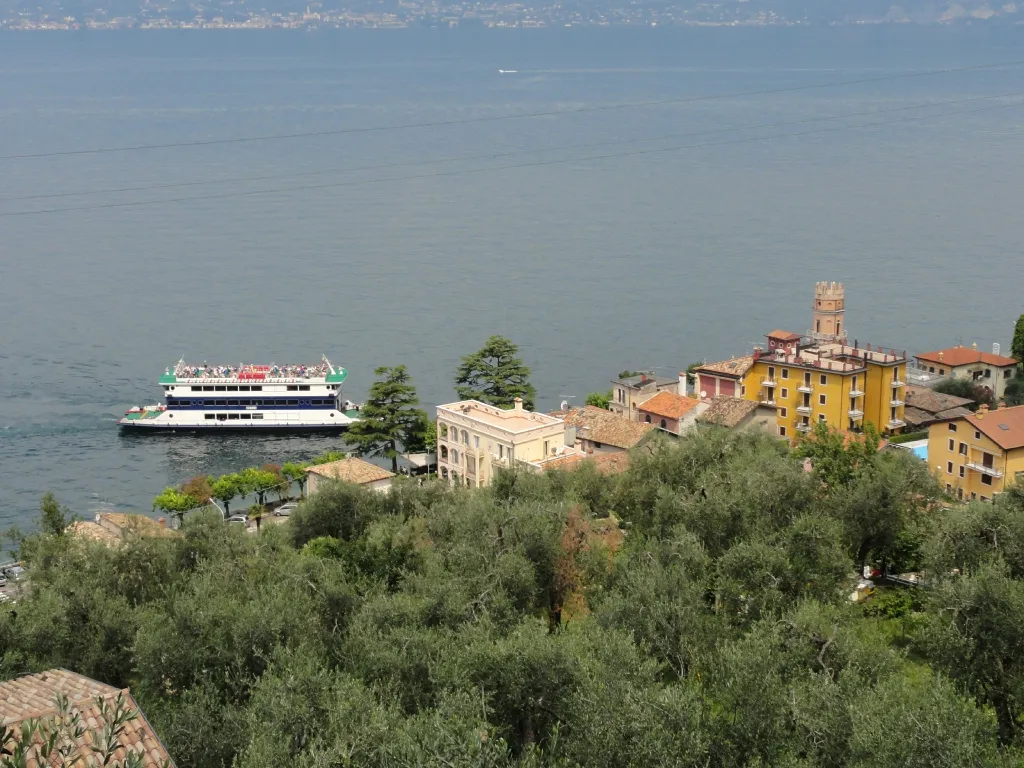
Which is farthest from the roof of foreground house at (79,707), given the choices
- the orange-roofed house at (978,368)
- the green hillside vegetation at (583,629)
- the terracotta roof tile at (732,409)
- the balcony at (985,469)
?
the orange-roofed house at (978,368)

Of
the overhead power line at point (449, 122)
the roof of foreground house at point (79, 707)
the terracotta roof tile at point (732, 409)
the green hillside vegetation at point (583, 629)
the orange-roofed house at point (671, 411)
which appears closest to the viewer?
the roof of foreground house at point (79, 707)

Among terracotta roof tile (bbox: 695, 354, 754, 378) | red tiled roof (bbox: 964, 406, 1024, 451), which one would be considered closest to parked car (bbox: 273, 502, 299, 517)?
terracotta roof tile (bbox: 695, 354, 754, 378)

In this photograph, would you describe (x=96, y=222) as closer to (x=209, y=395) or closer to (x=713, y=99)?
(x=209, y=395)

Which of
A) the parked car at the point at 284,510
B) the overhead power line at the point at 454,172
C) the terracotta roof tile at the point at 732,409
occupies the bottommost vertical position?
the parked car at the point at 284,510

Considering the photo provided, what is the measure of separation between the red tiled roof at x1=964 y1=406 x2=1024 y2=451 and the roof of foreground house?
23923 millimetres

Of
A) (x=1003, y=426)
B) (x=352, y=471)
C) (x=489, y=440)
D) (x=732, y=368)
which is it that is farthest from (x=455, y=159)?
(x=1003, y=426)

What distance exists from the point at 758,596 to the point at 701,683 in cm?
355

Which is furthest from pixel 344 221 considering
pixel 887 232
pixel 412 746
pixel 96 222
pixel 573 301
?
pixel 412 746

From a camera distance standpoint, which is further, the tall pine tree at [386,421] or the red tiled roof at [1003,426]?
the tall pine tree at [386,421]

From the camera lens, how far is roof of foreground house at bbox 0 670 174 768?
10953 millimetres

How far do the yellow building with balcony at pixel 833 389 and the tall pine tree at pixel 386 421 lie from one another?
36.3 ft

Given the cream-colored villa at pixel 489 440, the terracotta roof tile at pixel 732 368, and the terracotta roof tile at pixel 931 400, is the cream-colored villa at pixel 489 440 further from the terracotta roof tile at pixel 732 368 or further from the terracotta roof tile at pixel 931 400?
the terracotta roof tile at pixel 931 400

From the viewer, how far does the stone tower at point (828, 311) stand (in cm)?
4812

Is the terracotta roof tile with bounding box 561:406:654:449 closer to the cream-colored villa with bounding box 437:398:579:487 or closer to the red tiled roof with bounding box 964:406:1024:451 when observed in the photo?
the cream-colored villa with bounding box 437:398:579:487
